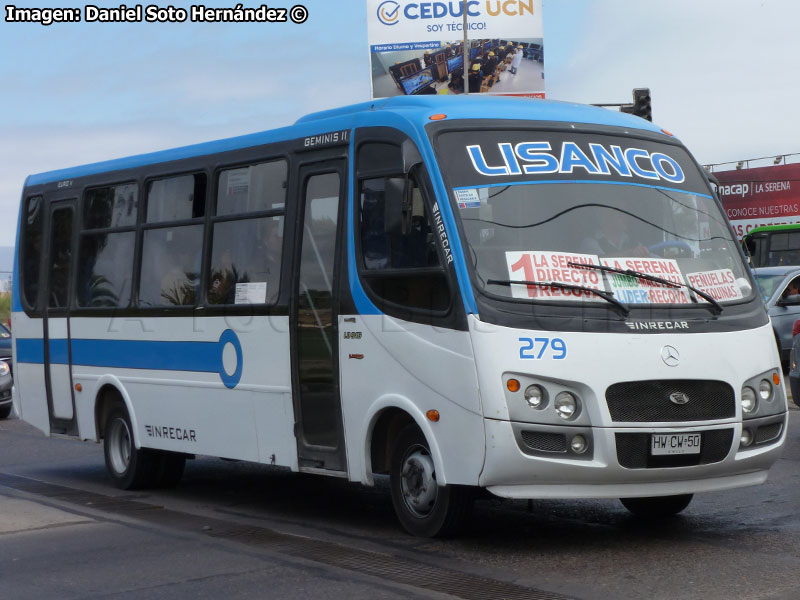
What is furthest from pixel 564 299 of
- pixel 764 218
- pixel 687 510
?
pixel 764 218

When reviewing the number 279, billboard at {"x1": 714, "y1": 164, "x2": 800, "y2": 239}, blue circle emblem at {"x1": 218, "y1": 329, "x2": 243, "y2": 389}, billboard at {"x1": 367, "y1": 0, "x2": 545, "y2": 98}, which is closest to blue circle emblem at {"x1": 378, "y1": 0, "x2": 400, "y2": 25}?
billboard at {"x1": 367, "y1": 0, "x2": 545, "y2": 98}

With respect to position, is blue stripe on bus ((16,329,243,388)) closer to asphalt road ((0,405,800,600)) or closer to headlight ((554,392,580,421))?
asphalt road ((0,405,800,600))

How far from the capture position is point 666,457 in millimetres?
7805

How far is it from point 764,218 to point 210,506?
27.6m

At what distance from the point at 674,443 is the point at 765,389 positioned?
931 mm

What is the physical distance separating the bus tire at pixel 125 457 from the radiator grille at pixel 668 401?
5.47m

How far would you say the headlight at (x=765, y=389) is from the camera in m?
8.31

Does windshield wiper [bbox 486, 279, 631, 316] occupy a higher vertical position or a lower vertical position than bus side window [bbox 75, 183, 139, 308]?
lower

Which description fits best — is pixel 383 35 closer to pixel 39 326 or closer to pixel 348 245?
pixel 39 326

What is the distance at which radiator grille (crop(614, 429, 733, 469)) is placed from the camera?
7.70 meters

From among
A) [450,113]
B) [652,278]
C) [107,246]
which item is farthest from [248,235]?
[652,278]

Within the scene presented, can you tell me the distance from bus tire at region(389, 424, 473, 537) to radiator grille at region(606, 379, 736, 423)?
3.76ft

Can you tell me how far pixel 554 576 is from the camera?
7.31 meters

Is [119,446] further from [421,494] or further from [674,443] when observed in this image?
[674,443]
